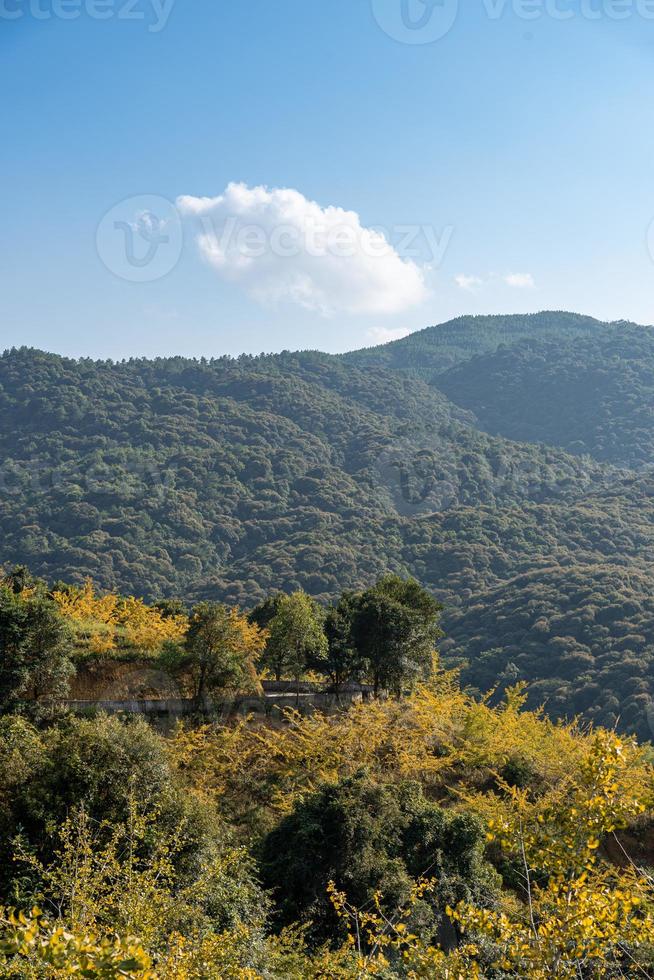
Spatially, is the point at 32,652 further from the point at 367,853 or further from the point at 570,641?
the point at 570,641

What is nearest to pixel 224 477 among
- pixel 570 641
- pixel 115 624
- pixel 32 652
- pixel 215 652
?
pixel 570 641

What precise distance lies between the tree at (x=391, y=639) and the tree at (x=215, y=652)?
16.2ft

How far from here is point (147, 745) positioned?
1587cm

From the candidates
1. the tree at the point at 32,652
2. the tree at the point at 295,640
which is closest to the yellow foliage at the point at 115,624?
the tree at the point at 32,652

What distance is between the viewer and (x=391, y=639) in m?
26.0

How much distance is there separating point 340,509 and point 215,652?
101 meters

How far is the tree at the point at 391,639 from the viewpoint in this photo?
85.3 ft

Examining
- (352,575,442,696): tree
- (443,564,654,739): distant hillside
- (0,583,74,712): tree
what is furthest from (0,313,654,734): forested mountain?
(0,583,74,712): tree

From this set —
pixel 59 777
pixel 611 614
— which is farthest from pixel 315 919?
pixel 611 614

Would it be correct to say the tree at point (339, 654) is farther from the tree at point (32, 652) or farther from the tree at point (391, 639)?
the tree at point (32, 652)

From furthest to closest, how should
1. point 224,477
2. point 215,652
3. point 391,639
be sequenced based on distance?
point 224,477, point 391,639, point 215,652

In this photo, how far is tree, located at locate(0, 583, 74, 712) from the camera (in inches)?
770

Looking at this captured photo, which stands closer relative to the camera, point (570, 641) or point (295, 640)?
point (295, 640)

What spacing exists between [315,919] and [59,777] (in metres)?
5.79
